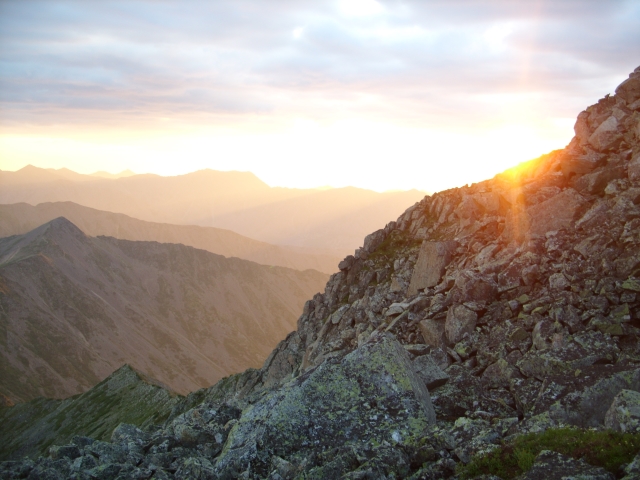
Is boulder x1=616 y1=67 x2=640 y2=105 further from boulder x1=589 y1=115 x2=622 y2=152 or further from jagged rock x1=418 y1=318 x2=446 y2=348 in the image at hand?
jagged rock x1=418 y1=318 x2=446 y2=348

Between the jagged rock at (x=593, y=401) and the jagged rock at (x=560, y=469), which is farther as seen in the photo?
the jagged rock at (x=593, y=401)

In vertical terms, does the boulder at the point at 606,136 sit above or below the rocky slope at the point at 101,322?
above

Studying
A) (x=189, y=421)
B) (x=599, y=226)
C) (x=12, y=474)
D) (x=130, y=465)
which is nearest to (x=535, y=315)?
(x=599, y=226)

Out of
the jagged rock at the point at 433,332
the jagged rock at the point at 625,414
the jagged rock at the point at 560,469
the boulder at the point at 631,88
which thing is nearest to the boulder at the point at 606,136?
the boulder at the point at 631,88

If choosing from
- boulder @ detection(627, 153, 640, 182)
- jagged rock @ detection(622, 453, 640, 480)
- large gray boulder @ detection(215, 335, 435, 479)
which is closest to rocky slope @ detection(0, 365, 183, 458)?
large gray boulder @ detection(215, 335, 435, 479)

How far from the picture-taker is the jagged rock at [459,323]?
72.9ft

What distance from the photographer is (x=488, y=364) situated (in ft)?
64.6

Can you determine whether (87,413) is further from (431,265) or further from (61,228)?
(61,228)

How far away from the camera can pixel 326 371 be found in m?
16.7

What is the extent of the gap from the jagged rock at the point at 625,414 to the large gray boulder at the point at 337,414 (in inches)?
194

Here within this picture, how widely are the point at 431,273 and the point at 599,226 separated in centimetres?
1153

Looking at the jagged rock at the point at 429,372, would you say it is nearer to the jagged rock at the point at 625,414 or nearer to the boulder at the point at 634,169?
the jagged rock at the point at 625,414

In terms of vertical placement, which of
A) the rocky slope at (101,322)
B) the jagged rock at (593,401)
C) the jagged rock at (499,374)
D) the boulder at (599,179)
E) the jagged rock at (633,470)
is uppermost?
the boulder at (599,179)

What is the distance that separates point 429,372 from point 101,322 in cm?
14063
